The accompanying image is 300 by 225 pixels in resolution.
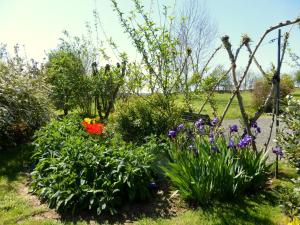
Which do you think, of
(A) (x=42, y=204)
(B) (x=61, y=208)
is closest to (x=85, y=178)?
(B) (x=61, y=208)

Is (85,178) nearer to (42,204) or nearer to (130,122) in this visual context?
(42,204)

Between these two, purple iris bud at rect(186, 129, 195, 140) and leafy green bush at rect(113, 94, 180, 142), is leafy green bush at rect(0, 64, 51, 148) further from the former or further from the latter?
purple iris bud at rect(186, 129, 195, 140)

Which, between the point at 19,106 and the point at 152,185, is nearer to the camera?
the point at 152,185

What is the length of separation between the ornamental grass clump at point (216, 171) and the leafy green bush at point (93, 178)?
0.50m

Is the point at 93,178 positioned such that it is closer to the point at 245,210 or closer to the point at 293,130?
the point at 245,210

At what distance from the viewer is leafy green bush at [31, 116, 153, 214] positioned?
4.71 metres

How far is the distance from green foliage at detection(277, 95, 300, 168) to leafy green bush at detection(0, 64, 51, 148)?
6360mm

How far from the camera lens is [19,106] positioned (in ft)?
27.7

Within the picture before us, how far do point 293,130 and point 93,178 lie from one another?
297cm

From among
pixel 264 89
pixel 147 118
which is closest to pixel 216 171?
pixel 147 118

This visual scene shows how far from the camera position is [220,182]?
182 inches

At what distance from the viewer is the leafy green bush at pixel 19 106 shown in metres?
8.15

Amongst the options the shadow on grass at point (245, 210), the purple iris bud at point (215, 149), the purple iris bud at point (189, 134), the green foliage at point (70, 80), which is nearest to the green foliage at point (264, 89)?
the green foliage at point (70, 80)

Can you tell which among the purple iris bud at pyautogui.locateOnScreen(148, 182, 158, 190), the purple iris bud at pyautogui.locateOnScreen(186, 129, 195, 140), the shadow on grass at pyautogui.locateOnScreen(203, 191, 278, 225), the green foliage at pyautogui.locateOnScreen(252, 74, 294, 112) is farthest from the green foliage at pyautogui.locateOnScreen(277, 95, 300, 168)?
the green foliage at pyautogui.locateOnScreen(252, 74, 294, 112)
